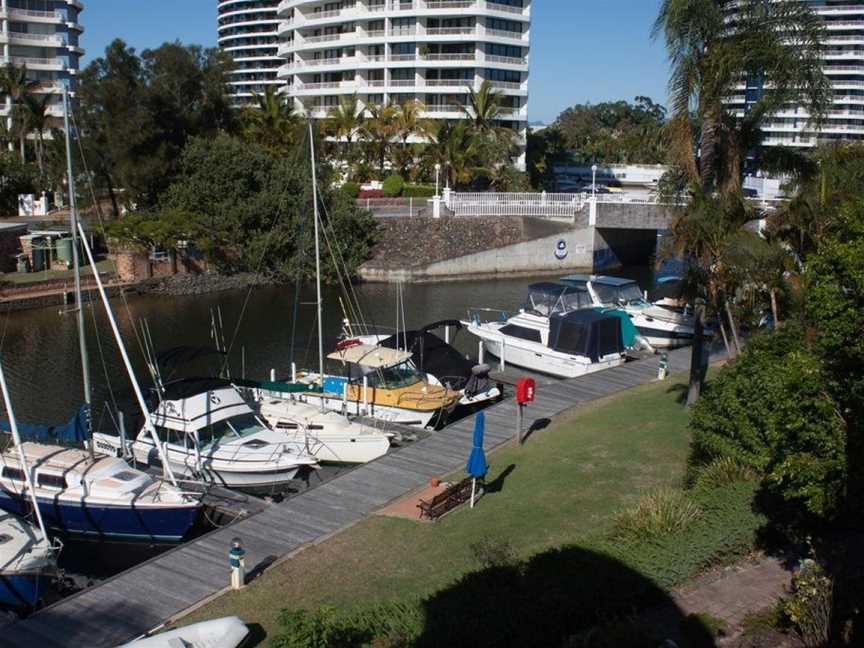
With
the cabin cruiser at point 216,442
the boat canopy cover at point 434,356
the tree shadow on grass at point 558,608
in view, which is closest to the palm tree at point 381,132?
the boat canopy cover at point 434,356

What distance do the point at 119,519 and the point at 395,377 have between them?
32.3ft

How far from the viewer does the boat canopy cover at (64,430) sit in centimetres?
2228

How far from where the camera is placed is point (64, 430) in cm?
2277

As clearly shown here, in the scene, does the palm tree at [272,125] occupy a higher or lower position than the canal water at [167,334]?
higher

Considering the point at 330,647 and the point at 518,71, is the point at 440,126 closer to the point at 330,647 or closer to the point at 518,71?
the point at 518,71

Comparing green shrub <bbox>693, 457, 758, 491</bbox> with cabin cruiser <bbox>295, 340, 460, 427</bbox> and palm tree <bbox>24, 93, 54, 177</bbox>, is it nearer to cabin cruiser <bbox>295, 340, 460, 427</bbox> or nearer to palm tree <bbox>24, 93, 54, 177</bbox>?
cabin cruiser <bbox>295, 340, 460, 427</bbox>

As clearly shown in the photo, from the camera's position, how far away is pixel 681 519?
14.2 metres

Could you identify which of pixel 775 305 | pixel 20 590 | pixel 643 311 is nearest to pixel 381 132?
pixel 643 311

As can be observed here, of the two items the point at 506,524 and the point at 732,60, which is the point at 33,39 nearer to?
the point at 732,60

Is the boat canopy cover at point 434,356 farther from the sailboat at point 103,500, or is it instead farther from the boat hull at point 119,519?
the boat hull at point 119,519

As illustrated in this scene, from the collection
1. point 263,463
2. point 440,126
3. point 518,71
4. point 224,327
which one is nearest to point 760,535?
point 263,463

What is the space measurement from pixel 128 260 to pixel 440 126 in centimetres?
2896

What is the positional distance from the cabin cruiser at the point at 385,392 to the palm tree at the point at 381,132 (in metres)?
47.2

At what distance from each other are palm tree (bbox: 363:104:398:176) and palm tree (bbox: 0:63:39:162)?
2620 cm
